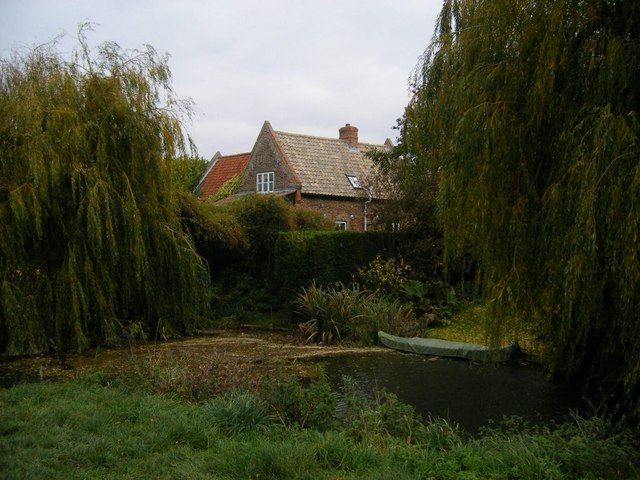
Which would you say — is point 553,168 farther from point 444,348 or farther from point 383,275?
point 383,275

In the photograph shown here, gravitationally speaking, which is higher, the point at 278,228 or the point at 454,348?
the point at 278,228

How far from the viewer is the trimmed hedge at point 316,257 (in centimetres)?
1742

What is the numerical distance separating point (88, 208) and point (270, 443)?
24.3ft

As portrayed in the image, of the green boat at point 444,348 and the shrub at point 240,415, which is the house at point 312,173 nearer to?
the green boat at point 444,348

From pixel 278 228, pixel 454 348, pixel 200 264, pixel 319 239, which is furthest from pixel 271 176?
pixel 454 348

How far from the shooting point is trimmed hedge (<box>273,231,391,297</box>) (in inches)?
686

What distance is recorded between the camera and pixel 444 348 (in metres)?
12.8

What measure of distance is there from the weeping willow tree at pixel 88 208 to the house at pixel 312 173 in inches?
546

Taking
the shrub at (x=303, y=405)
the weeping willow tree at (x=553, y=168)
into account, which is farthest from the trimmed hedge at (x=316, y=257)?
the shrub at (x=303, y=405)

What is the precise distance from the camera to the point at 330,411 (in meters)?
6.40

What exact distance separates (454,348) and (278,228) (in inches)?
314

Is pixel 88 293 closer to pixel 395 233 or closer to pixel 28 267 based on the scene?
pixel 28 267

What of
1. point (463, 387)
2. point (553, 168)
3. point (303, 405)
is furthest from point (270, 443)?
point (463, 387)

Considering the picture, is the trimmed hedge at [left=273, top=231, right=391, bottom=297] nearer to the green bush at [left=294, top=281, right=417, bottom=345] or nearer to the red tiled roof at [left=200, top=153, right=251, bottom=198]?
the green bush at [left=294, top=281, right=417, bottom=345]
